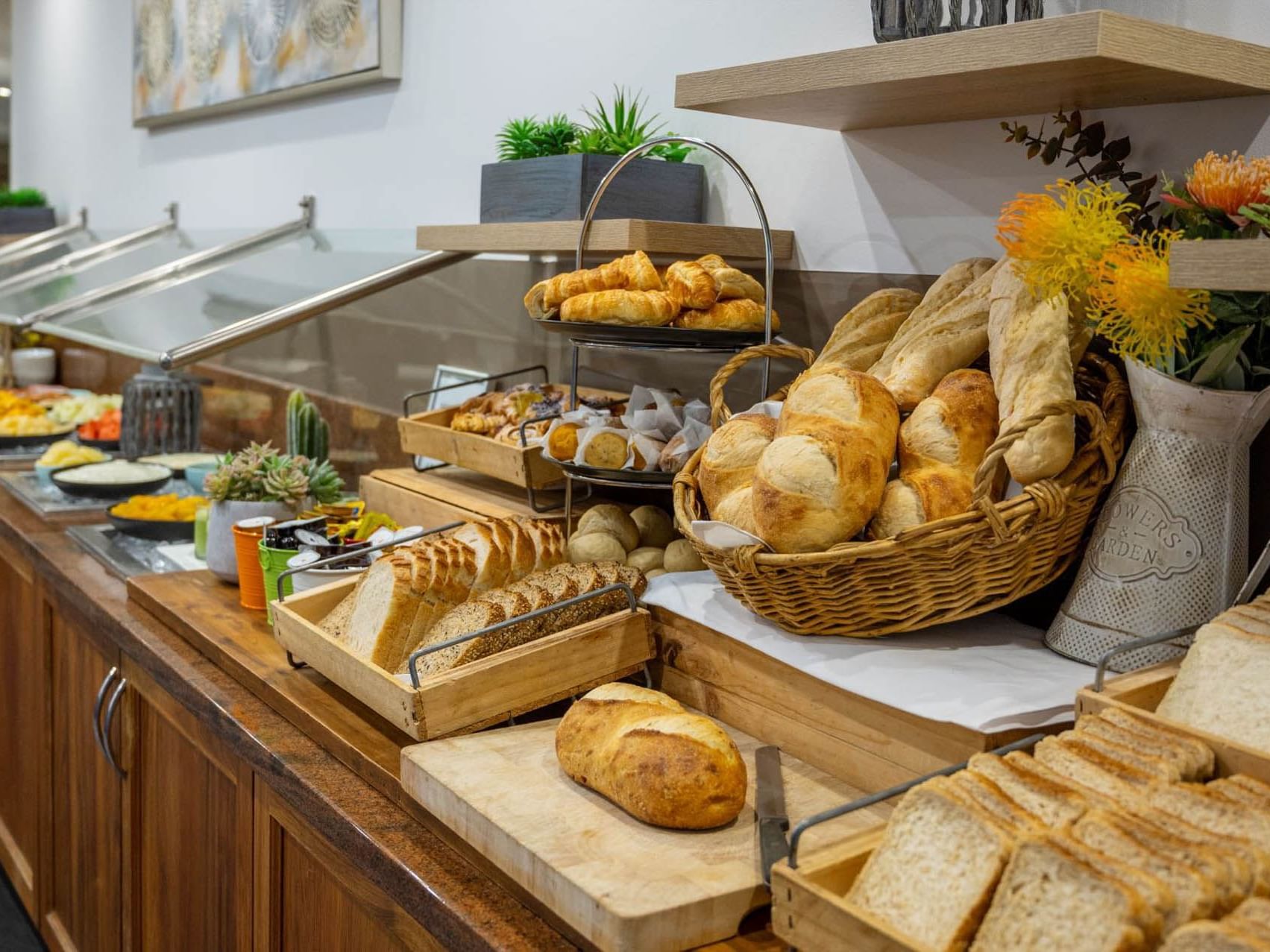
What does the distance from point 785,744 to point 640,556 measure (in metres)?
0.45

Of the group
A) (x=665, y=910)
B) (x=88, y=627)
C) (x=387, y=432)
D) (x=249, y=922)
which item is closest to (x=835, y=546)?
(x=665, y=910)

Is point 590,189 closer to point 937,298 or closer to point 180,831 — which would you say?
point 937,298

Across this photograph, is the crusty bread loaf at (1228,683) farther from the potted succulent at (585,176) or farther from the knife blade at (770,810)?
the potted succulent at (585,176)

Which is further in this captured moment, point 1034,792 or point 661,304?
point 661,304

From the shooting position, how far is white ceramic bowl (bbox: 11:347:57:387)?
4625 millimetres

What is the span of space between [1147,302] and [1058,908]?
53 cm

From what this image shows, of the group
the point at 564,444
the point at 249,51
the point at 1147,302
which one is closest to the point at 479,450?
the point at 564,444

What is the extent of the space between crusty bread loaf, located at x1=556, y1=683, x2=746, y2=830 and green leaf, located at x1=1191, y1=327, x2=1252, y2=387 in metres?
0.53

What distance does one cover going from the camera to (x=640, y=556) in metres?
1.67

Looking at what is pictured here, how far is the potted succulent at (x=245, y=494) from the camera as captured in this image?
6.59ft

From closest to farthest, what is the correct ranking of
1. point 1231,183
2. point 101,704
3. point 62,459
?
point 1231,183 < point 101,704 < point 62,459

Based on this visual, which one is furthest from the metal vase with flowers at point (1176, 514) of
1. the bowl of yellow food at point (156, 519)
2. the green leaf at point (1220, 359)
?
the bowl of yellow food at point (156, 519)

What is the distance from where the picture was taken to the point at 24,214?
5.05 meters

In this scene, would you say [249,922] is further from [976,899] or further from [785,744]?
[976,899]
